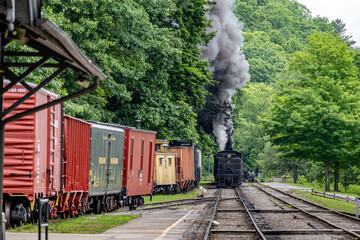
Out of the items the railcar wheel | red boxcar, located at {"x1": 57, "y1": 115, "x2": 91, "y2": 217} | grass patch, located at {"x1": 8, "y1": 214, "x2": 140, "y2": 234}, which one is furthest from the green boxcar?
the railcar wheel

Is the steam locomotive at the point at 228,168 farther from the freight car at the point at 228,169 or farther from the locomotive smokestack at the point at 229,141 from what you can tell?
the locomotive smokestack at the point at 229,141

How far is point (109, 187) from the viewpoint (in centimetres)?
2388

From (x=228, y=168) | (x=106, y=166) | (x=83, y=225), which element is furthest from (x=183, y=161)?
(x=83, y=225)

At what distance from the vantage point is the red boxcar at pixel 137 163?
85.9ft

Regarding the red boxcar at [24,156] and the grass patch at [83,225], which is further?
the grass patch at [83,225]

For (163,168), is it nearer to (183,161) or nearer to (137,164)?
(183,161)

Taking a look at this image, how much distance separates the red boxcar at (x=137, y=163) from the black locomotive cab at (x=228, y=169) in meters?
23.6

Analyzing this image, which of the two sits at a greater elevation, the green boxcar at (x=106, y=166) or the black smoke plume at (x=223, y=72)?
the black smoke plume at (x=223, y=72)

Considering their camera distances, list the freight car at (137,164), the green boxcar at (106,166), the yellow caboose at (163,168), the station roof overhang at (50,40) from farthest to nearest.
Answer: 1. the yellow caboose at (163,168)
2. the freight car at (137,164)
3. the green boxcar at (106,166)
4. the station roof overhang at (50,40)

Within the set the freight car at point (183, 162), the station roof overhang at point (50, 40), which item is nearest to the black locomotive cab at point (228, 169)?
A: the freight car at point (183, 162)

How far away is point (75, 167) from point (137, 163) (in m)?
7.66

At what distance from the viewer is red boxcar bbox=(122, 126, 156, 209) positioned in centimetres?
2619

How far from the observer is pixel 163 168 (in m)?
40.0

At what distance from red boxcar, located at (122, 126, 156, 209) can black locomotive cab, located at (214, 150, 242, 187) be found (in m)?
23.6
